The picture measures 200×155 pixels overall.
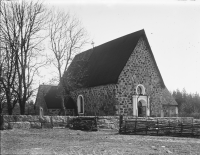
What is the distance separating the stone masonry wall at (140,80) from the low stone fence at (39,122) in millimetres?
5662

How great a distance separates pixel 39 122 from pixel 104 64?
1331 centimetres

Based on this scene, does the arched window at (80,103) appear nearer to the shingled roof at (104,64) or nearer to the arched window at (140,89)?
the shingled roof at (104,64)

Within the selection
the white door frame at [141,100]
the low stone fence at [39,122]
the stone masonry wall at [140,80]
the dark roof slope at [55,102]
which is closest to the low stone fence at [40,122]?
the low stone fence at [39,122]

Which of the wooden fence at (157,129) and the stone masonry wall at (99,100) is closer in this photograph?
the wooden fence at (157,129)

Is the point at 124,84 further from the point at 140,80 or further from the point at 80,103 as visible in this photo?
the point at 80,103

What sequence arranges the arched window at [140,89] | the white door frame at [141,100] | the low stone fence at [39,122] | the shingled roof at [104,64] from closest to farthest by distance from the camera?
the low stone fence at [39,122] < the white door frame at [141,100] < the shingled roof at [104,64] < the arched window at [140,89]

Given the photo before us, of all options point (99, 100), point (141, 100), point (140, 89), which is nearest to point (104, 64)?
point (99, 100)

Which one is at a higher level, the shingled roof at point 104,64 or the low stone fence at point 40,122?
the shingled roof at point 104,64

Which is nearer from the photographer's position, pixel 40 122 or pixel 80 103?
pixel 40 122

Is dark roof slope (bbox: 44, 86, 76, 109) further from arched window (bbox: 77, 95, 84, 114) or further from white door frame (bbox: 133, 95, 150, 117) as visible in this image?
white door frame (bbox: 133, 95, 150, 117)

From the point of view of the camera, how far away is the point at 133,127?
17.6 metres

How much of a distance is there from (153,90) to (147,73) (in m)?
1.70

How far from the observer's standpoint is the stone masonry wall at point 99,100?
2430 centimetres

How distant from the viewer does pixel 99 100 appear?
25.9 meters
